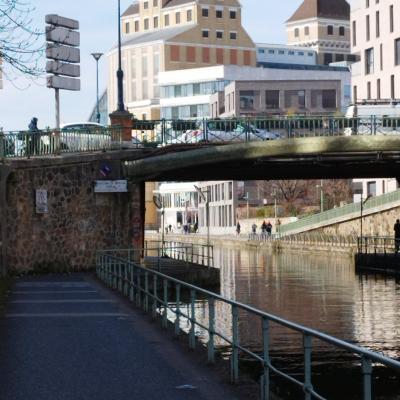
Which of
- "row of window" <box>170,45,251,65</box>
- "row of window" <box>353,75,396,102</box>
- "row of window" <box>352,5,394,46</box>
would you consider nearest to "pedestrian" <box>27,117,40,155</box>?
"row of window" <box>353,75,396,102</box>

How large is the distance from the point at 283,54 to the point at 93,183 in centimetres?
14670

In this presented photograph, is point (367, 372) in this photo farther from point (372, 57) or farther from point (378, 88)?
point (372, 57)

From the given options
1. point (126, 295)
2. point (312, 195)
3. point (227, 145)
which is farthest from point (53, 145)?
point (312, 195)

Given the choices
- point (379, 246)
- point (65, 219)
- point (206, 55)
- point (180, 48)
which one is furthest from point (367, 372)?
point (206, 55)

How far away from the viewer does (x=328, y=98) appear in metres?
128

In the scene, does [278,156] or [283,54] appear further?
[283,54]

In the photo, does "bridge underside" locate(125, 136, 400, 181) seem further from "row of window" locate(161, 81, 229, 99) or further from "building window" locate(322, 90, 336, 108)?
"row of window" locate(161, 81, 229, 99)

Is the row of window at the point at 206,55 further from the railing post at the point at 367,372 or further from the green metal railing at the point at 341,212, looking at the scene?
the railing post at the point at 367,372

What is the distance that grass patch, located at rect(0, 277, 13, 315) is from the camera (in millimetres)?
25625

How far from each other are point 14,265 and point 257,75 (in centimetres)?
10985

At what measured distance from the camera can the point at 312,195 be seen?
12206 cm

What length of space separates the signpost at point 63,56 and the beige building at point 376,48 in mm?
48369

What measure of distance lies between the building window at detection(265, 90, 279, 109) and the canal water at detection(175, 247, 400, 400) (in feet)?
203

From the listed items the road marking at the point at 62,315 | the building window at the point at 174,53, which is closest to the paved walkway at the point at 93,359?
the road marking at the point at 62,315
